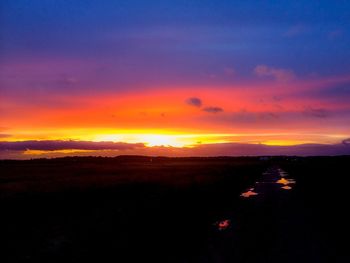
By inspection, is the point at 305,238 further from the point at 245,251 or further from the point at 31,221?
the point at 31,221

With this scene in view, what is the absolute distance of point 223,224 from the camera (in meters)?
18.6

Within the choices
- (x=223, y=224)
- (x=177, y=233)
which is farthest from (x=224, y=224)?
(x=177, y=233)

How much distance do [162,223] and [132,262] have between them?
6625 mm

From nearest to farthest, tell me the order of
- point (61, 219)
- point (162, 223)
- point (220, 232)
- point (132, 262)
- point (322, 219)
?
point (132, 262) → point (220, 232) → point (162, 223) → point (322, 219) → point (61, 219)

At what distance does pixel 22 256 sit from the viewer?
12.8 metres

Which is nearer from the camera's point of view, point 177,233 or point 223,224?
point 177,233

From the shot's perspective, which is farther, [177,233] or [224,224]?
[224,224]

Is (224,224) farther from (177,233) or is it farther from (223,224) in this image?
(177,233)

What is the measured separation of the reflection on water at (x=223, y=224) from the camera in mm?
17711

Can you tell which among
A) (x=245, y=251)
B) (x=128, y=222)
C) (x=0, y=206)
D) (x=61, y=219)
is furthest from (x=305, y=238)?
(x=0, y=206)

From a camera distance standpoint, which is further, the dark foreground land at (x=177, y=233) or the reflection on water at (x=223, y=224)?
the reflection on water at (x=223, y=224)

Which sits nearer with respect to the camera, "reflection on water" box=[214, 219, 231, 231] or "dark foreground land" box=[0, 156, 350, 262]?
"dark foreground land" box=[0, 156, 350, 262]

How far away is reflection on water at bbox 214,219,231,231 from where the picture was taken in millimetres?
17711

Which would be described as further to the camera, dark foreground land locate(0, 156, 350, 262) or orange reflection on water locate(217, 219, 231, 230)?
orange reflection on water locate(217, 219, 231, 230)
